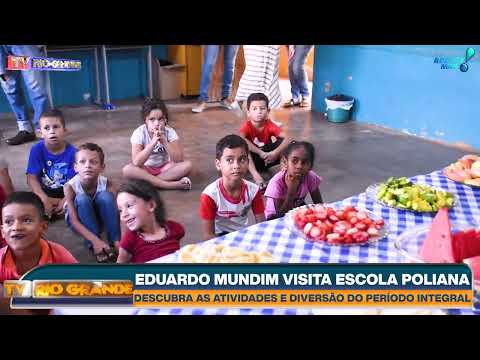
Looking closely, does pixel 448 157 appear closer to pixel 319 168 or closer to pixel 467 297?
pixel 319 168

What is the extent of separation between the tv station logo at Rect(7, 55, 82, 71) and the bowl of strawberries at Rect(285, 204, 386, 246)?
772mm

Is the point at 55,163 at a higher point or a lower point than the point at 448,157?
higher

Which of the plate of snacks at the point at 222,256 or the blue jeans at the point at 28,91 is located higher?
the blue jeans at the point at 28,91

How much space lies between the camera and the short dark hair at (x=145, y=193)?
4.82ft

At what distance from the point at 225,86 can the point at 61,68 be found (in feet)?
3.84

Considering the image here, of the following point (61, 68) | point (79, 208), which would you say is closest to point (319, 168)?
point (79, 208)

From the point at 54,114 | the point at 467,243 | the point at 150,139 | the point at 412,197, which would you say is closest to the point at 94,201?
the point at 54,114

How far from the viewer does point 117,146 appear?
77.4 inches

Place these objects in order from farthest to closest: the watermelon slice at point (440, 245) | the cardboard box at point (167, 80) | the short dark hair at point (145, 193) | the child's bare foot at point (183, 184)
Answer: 1. the cardboard box at point (167, 80)
2. the child's bare foot at point (183, 184)
3. the short dark hair at point (145, 193)
4. the watermelon slice at point (440, 245)

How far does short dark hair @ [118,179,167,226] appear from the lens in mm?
1469

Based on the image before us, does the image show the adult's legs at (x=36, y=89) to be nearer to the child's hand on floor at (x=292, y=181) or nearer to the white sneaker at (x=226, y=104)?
the child's hand on floor at (x=292, y=181)

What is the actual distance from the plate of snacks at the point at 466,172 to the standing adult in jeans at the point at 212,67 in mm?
837

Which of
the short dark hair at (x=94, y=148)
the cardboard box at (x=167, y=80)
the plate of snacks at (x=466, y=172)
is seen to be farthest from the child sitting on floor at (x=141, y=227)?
the cardboard box at (x=167, y=80)

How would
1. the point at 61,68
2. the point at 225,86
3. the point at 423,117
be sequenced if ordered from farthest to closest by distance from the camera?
the point at 423,117 → the point at 225,86 → the point at 61,68
